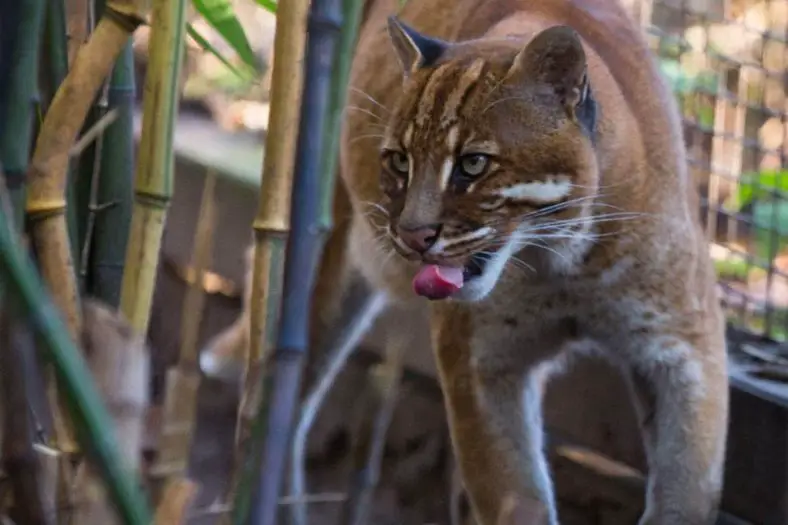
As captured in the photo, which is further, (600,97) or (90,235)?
(600,97)

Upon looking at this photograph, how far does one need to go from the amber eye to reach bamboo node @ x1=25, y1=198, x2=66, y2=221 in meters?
0.57

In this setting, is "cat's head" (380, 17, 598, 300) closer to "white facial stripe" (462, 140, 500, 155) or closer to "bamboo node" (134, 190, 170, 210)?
"white facial stripe" (462, 140, 500, 155)

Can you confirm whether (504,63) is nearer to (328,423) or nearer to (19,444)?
(19,444)

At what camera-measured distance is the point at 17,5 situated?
66 cm

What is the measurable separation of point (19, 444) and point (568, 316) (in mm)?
1013

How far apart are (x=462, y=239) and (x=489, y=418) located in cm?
44

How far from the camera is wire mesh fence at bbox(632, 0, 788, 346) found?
1.97 metres

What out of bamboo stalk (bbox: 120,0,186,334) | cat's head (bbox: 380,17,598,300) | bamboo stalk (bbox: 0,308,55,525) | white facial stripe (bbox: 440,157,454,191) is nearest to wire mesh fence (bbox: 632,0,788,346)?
cat's head (bbox: 380,17,598,300)

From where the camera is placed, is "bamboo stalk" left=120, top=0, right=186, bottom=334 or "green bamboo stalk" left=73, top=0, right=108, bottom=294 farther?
"green bamboo stalk" left=73, top=0, right=108, bottom=294

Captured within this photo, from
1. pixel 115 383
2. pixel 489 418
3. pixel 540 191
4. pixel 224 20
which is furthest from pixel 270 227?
pixel 489 418

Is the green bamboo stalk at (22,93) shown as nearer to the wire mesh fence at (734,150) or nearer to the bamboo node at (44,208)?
the bamboo node at (44,208)

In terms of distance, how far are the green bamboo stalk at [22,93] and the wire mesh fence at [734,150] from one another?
135 cm

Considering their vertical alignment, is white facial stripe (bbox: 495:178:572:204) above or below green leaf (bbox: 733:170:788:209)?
below

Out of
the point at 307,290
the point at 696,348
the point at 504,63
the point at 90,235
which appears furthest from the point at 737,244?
the point at 307,290
